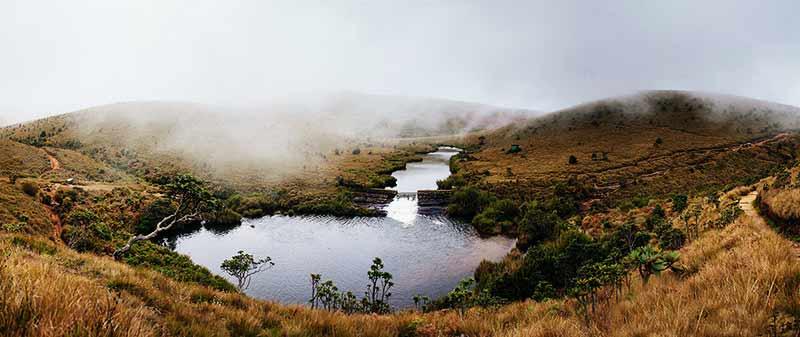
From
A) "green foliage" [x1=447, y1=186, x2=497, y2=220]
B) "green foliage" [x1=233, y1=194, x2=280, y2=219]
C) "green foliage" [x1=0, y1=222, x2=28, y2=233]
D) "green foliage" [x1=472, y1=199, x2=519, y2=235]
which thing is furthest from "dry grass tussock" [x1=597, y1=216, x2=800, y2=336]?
"green foliage" [x1=233, y1=194, x2=280, y2=219]

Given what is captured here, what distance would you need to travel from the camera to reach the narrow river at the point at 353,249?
42719 millimetres

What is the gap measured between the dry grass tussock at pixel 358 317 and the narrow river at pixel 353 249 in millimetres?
32058

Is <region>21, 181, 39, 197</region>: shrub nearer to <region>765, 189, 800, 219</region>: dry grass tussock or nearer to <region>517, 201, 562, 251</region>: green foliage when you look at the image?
<region>517, 201, 562, 251</region>: green foliage

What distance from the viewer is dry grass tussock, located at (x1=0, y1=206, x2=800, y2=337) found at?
3154 mm

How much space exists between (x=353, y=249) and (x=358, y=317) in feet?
158

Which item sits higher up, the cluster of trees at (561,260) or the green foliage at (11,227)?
the green foliage at (11,227)

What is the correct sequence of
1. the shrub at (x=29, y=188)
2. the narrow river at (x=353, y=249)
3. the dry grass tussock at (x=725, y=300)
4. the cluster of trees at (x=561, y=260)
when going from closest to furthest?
the dry grass tussock at (x=725, y=300)
the cluster of trees at (x=561, y=260)
the narrow river at (x=353, y=249)
the shrub at (x=29, y=188)

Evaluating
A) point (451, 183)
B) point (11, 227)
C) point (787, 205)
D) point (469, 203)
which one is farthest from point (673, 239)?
point (451, 183)

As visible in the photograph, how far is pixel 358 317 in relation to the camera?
7891 mm

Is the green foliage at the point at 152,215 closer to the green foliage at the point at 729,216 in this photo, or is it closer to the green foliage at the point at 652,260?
the green foliage at the point at 652,260

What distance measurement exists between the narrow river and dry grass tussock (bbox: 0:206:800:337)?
32.1m

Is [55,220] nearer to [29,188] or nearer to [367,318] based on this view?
[29,188]

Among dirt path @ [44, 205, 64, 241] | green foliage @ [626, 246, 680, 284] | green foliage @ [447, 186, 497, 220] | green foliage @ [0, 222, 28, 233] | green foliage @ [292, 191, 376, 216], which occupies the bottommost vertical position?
green foliage @ [292, 191, 376, 216]

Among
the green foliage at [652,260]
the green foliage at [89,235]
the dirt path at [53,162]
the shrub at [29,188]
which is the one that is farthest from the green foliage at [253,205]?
the green foliage at [652,260]
